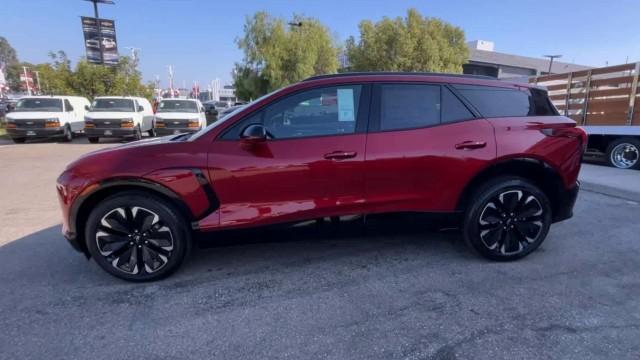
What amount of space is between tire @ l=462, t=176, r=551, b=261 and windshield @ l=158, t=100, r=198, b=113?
13440mm

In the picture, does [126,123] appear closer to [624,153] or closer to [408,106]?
[408,106]

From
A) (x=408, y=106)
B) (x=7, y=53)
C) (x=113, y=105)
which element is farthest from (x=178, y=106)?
(x=7, y=53)

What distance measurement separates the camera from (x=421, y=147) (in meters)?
3.14

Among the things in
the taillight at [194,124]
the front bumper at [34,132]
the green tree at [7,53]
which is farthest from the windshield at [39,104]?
the green tree at [7,53]

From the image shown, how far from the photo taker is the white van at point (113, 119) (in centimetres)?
1323

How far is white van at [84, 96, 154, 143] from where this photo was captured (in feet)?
43.4

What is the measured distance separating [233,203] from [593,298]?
9.66ft

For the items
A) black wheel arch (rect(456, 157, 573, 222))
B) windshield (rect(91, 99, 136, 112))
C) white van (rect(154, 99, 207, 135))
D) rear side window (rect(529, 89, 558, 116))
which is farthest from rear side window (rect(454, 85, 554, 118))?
windshield (rect(91, 99, 136, 112))

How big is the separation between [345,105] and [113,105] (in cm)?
1394

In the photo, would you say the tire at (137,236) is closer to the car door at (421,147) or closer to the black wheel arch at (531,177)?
the car door at (421,147)

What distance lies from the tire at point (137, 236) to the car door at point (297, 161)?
1.44ft

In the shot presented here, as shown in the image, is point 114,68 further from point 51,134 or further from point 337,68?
point 337,68

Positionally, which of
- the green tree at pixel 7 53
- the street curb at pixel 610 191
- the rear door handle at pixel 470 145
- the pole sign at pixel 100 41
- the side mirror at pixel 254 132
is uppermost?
the green tree at pixel 7 53

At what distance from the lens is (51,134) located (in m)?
13.5
